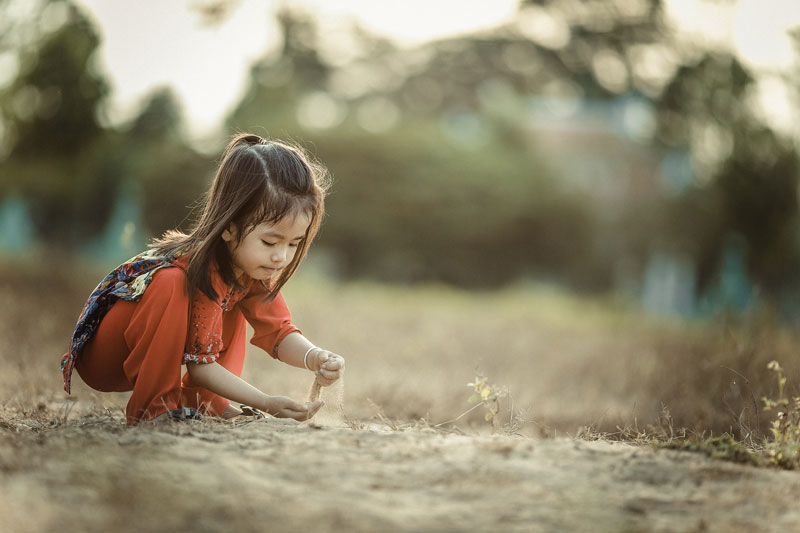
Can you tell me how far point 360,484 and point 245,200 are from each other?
135 centimetres

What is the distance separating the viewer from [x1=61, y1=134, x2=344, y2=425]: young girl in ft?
9.44

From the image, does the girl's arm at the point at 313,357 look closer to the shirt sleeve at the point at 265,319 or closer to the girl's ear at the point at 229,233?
the shirt sleeve at the point at 265,319

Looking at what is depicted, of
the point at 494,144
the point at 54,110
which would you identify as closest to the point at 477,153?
the point at 494,144

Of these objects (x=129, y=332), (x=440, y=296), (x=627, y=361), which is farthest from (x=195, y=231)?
(x=440, y=296)

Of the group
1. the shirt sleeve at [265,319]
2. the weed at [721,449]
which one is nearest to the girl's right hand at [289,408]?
the shirt sleeve at [265,319]

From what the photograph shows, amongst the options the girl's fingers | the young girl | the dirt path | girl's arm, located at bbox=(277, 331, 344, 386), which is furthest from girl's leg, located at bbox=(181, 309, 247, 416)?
the dirt path

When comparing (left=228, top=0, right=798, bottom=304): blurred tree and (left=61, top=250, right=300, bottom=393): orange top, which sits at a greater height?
(left=228, top=0, right=798, bottom=304): blurred tree

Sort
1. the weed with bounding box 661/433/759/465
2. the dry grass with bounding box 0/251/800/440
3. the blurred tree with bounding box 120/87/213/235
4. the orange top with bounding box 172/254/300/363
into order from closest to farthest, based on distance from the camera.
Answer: the weed with bounding box 661/433/759/465 → the orange top with bounding box 172/254/300/363 → the dry grass with bounding box 0/251/800/440 → the blurred tree with bounding box 120/87/213/235

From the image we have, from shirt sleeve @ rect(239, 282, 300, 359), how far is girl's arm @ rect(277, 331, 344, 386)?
3 centimetres

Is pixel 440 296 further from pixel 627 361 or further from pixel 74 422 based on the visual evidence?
pixel 74 422

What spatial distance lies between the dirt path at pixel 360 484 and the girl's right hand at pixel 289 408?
0.32 meters

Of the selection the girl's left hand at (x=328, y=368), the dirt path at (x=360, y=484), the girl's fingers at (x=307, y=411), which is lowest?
the girl's fingers at (x=307, y=411)

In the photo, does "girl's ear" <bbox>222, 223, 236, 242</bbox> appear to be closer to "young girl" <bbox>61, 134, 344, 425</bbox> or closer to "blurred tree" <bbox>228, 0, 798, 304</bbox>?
"young girl" <bbox>61, 134, 344, 425</bbox>

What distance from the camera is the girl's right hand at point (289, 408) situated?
2973 millimetres
